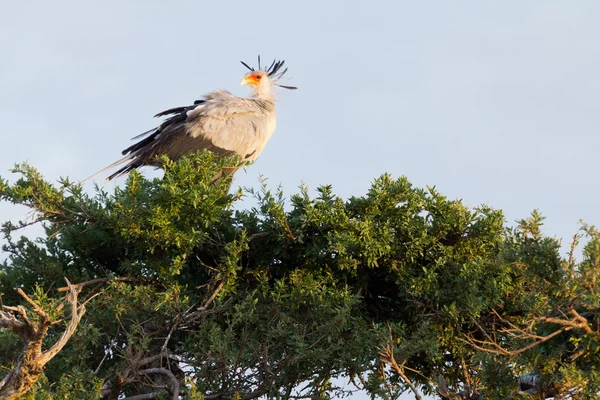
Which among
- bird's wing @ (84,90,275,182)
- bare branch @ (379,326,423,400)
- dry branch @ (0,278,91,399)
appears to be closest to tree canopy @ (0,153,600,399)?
bare branch @ (379,326,423,400)

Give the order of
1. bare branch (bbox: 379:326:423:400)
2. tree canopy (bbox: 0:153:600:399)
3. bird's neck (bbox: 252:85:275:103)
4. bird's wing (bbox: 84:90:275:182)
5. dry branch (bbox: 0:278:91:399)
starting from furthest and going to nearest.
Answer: bird's neck (bbox: 252:85:275:103) → bird's wing (bbox: 84:90:275:182) → tree canopy (bbox: 0:153:600:399) → bare branch (bbox: 379:326:423:400) → dry branch (bbox: 0:278:91:399)

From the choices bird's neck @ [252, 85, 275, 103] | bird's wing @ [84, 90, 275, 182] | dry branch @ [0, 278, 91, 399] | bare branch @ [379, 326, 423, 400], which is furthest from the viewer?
bird's neck @ [252, 85, 275, 103]

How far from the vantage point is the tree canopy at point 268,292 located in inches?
300

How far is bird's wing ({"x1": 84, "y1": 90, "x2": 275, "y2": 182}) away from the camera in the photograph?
450 inches

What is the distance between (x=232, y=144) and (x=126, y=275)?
3.74 metres

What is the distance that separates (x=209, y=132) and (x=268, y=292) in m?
3.99

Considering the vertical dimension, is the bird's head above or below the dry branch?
above

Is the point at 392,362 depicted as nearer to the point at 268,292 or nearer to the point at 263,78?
the point at 268,292

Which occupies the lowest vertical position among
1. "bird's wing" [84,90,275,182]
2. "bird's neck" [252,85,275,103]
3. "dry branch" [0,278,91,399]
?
"dry branch" [0,278,91,399]

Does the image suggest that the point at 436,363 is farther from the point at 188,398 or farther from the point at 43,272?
the point at 43,272

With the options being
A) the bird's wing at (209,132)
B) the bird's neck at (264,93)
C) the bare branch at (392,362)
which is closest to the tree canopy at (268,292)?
the bare branch at (392,362)

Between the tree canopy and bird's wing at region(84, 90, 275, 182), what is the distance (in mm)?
2454

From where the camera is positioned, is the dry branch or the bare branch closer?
the dry branch

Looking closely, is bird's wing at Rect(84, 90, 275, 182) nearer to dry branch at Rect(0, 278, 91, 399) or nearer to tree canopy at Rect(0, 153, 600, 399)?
tree canopy at Rect(0, 153, 600, 399)
